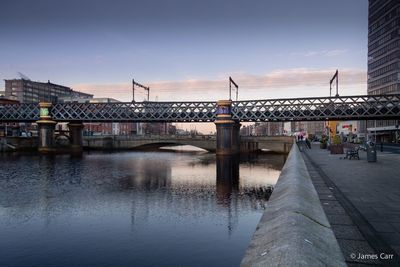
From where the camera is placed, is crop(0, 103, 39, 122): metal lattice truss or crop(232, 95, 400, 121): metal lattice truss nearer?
crop(232, 95, 400, 121): metal lattice truss

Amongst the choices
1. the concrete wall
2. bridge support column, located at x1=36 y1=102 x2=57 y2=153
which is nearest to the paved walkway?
the concrete wall

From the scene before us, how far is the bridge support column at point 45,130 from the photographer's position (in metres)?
100

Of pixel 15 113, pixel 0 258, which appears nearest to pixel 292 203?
pixel 0 258

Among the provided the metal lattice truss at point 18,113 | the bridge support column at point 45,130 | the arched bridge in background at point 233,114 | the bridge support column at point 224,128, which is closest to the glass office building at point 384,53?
the arched bridge in background at point 233,114

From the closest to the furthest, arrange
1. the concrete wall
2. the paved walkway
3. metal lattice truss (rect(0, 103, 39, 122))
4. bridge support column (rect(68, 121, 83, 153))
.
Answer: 1. the concrete wall
2. the paved walkway
3. metal lattice truss (rect(0, 103, 39, 122))
4. bridge support column (rect(68, 121, 83, 153))

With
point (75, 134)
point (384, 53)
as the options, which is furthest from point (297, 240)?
point (384, 53)

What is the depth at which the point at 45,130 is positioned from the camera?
103m

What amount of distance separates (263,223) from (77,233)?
A: 10.1 meters

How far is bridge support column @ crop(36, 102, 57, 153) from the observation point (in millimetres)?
100312

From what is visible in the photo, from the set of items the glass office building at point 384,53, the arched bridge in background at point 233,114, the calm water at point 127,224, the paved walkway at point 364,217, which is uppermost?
the glass office building at point 384,53

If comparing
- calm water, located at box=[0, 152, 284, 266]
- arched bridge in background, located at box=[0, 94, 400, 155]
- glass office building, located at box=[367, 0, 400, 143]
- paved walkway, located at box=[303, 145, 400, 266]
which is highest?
glass office building, located at box=[367, 0, 400, 143]

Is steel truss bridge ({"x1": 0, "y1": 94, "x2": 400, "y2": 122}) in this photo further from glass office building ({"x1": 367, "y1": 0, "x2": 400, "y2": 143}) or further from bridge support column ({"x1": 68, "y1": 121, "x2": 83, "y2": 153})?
glass office building ({"x1": 367, "y1": 0, "x2": 400, "y2": 143})

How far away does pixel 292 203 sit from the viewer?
12.9m

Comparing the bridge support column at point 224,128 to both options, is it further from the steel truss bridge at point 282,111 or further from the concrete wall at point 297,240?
the concrete wall at point 297,240
